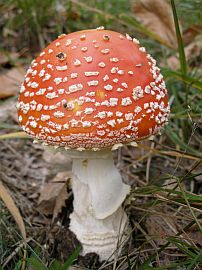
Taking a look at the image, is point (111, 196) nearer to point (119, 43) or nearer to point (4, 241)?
point (4, 241)

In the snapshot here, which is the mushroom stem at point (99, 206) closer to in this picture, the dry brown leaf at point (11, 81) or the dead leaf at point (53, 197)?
the dead leaf at point (53, 197)

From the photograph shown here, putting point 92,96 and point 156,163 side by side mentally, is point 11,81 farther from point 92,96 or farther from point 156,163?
point 92,96

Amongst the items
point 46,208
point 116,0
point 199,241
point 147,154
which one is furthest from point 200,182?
point 116,0

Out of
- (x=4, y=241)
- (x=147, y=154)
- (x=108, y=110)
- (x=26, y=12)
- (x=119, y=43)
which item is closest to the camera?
(x=108, y=110)

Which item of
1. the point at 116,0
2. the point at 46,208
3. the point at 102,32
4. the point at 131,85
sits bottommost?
the point at 46,208

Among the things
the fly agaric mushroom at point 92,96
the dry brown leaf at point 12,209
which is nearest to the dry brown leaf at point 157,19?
the fly agaric mushroom at point 92,96

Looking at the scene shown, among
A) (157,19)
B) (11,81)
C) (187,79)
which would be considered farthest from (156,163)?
(11,81)
